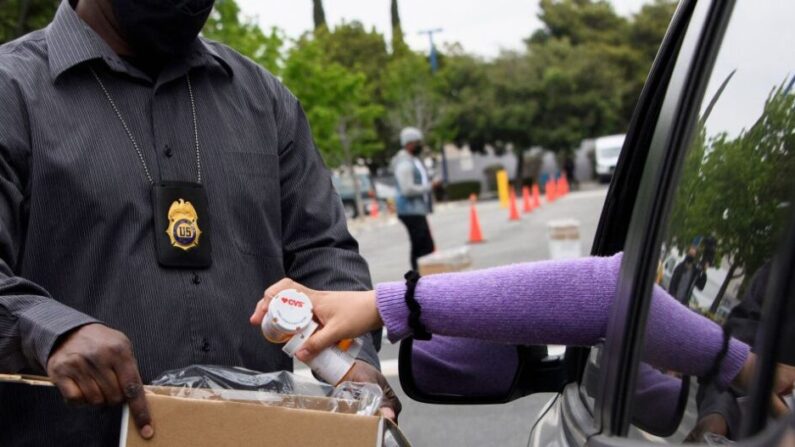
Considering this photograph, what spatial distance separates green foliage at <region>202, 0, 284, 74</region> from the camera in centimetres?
2195

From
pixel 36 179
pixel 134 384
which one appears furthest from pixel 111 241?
pixel 134 384

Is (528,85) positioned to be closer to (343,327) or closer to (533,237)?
(533,237)

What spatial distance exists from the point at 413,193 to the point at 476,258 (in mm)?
4331

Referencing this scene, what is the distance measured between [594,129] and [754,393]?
49979 mm

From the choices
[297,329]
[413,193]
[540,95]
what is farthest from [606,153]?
[297,329]

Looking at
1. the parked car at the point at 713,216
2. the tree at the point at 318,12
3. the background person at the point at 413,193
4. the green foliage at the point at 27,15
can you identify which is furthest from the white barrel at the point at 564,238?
the tree at the point at 318,12

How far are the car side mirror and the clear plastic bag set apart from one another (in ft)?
0.98

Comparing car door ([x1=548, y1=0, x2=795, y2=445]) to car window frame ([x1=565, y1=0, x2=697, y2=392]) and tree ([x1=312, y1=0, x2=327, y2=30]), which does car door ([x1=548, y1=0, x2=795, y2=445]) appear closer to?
car window frame ([x1=565, y1=0, x2=697, y2=392])

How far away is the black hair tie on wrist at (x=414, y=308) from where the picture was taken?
5.47ft

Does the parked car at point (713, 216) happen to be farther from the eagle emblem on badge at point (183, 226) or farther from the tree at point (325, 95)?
the tree at point (325, 95)

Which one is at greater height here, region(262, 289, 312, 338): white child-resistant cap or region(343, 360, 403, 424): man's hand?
region(262, 289, 312, 338): white child-resistant cap

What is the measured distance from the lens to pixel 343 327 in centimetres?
173

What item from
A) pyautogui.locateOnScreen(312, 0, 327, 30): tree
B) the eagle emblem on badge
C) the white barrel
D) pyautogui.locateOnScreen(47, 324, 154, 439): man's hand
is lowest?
the white barrel

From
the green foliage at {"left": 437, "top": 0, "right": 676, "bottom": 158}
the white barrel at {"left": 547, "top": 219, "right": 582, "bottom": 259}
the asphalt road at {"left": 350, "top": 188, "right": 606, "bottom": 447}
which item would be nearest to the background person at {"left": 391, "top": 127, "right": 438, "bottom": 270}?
the white barrel at {"left": 547, "top": 219, "right": 582, "bottom": 259}
